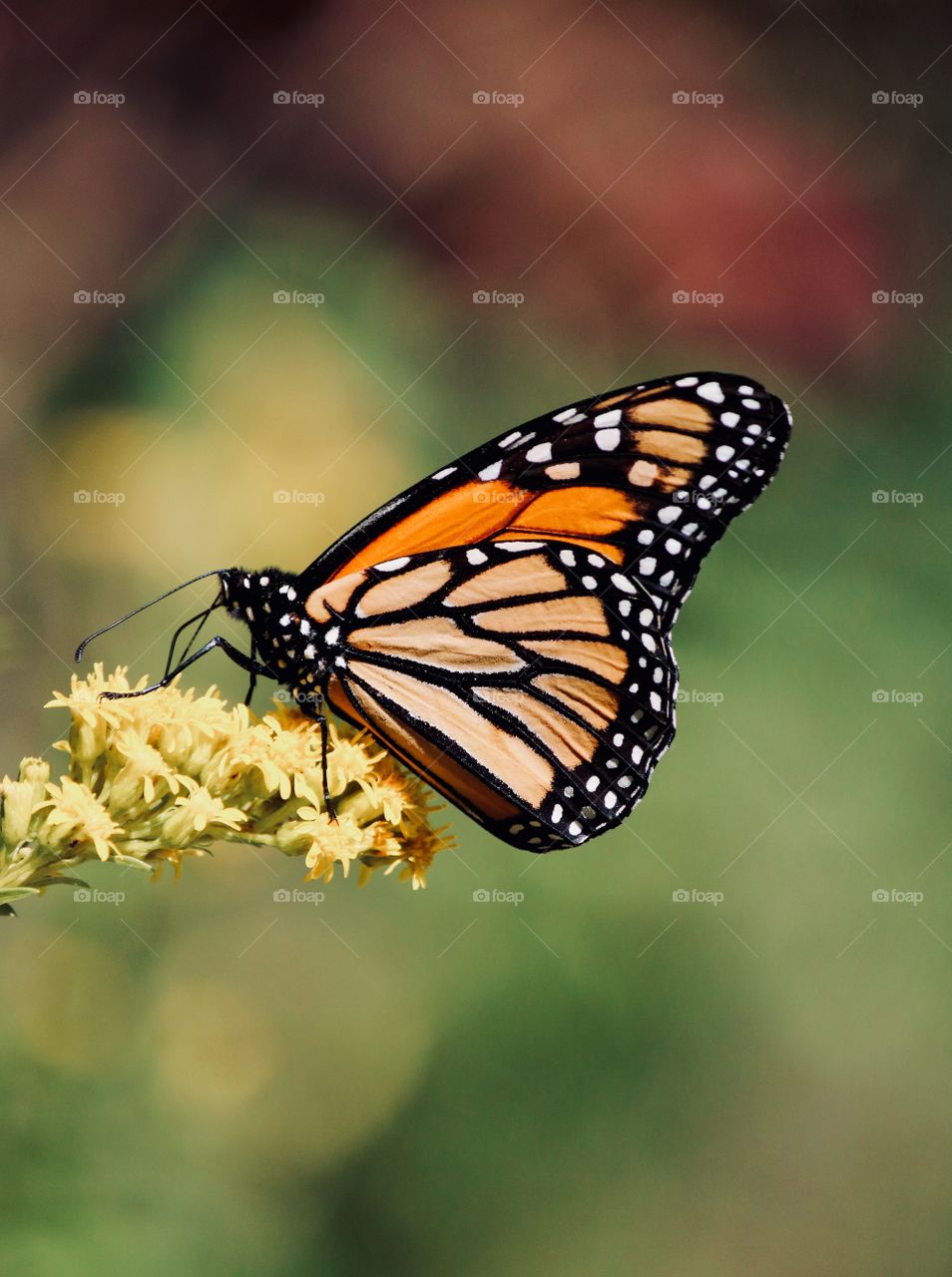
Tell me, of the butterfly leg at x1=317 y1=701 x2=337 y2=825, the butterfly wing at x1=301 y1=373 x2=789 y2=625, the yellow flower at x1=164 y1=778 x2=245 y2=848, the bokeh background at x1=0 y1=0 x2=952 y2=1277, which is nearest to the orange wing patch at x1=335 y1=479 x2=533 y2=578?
the butterfly wing at x1=301 y1=373 x2=789 y2=625

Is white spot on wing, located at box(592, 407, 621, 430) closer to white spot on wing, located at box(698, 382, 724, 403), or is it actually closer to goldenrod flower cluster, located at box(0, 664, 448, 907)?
white spot on wing, located at box(698, 382, 724, 403)

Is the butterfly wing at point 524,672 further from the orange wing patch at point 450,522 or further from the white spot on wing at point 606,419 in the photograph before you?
the white spot on wing at point 606,419

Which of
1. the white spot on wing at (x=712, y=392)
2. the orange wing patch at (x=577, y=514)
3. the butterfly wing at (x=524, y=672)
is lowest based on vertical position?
the butterfly wing at (x=524, y=672)

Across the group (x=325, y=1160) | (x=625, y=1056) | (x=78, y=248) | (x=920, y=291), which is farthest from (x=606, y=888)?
(x=78, y=248)

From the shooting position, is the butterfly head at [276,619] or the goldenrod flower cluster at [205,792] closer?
the goldenrod flower cluster at [205,792]

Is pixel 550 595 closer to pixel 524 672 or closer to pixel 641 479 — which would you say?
pixel 524 672

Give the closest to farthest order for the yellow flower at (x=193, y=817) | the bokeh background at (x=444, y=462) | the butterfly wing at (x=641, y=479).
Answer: the yellow flower at (x=193, y=817)
the butterfly wing at (x=641, y=479)
the bokeh background at (x=444, y=462)

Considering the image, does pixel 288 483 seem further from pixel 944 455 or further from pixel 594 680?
pixel 944 455

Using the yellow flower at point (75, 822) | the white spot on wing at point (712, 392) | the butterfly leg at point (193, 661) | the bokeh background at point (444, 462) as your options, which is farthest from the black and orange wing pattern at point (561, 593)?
the bokeh background at point (444, 462)
